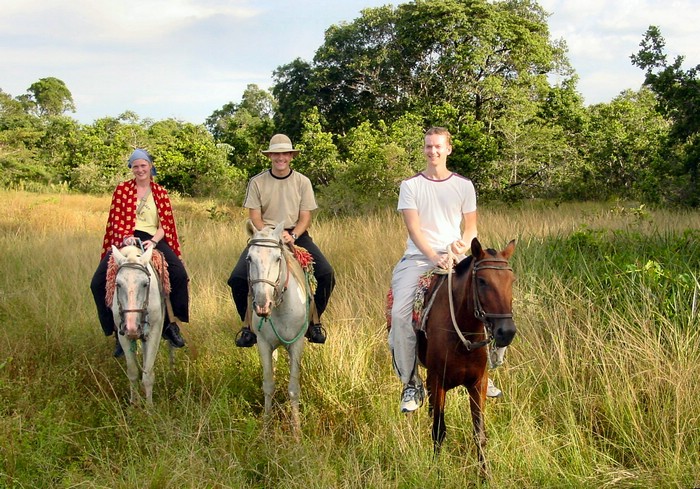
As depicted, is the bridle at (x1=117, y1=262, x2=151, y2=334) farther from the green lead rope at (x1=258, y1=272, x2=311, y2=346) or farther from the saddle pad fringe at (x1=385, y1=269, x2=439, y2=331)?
the saddle pad fringe at (x1=385, y1=269, x2=439, y2=331)

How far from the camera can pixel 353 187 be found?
661 inches

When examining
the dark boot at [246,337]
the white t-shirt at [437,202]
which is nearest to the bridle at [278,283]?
the dark boot at [246,337]

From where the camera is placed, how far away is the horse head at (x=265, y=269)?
4.22m

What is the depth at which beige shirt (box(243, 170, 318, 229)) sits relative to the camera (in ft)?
18.3

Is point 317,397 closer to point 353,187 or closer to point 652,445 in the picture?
point 652,445

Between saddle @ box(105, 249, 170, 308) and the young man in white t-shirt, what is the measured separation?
2607 millimetres

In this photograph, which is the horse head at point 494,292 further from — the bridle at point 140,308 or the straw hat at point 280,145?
the bridle at point 140,308

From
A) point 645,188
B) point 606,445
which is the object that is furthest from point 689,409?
point 645,188

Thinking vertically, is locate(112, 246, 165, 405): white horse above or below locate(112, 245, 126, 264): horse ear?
below

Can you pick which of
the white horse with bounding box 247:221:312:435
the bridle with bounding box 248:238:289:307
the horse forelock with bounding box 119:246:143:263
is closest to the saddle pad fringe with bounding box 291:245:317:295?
the white horse with bounding box 247:221:312:435

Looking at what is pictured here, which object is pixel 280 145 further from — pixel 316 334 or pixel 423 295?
pixel 423 295

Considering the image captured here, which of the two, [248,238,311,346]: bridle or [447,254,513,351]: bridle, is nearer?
[447,254,513,351]: bridle

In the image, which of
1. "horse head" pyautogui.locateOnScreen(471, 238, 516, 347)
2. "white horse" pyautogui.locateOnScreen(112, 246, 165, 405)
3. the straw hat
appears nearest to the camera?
"horse head" pyautogui.locateOnScreen(471, 238, 516, 347)

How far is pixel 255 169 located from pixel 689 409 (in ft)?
79.1
